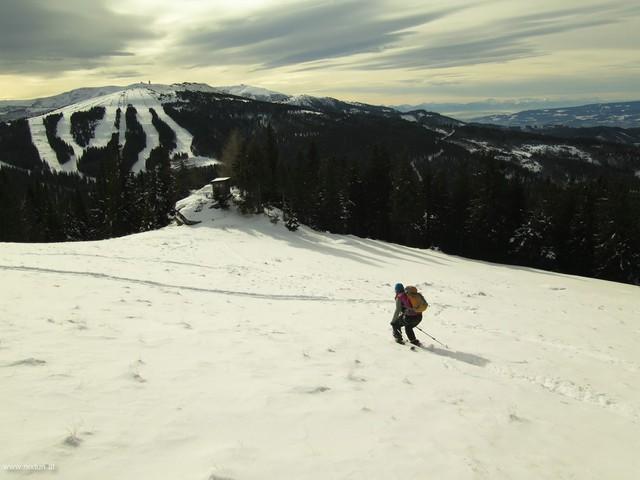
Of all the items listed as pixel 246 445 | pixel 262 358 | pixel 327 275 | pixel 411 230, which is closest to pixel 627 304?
pixel 327 275

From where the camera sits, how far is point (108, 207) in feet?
207

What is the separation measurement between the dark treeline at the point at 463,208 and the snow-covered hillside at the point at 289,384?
30.5 m

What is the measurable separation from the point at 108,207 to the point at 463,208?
55028 mm

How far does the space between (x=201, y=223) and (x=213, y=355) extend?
4078 centimetres

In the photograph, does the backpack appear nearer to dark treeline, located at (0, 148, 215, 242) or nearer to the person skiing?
the person skiing

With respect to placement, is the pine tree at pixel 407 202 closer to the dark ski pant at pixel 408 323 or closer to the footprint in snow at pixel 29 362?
the dark ski pant at pixel 408 323

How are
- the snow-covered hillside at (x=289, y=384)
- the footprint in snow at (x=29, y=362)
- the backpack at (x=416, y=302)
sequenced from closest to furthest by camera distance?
the snow-covered hillside at (x=289, y=384) → the footprint in snow at (x=29, y=362) → the backpack at (x=416, y=302)

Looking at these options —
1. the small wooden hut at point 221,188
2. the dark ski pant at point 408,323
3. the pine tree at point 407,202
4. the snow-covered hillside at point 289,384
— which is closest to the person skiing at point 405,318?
the dark ski pant at point 408,323

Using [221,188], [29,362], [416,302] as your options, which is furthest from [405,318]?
[221,188]

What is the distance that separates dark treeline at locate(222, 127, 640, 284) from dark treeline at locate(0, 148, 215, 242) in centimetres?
1143

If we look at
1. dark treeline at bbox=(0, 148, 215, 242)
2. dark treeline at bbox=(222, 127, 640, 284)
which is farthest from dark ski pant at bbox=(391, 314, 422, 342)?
dark treeline at bbox=(0, 148, 215, 242)

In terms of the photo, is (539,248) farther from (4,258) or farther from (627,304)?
(4,258)

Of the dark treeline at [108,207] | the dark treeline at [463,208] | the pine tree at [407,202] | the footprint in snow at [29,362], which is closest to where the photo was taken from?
the footprint in snow at [29,362]

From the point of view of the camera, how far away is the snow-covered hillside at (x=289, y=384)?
17.8ft
